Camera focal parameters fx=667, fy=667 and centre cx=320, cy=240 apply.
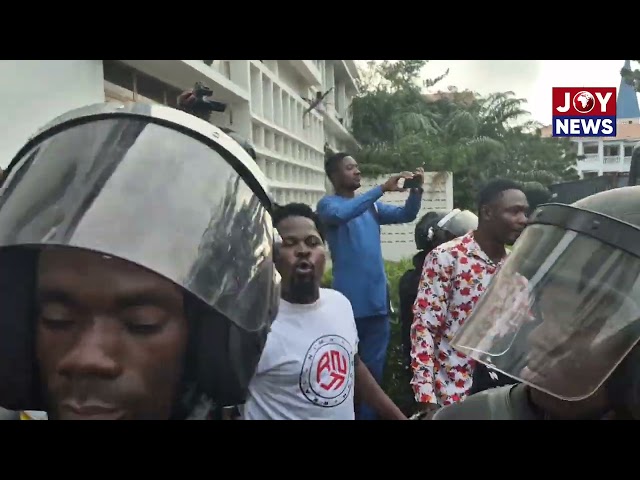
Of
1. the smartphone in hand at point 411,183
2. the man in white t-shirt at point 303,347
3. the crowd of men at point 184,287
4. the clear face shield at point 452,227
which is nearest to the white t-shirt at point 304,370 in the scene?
the man in white t-shirt at point 303,347

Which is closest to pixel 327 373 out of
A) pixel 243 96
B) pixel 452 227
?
pixel 243 96

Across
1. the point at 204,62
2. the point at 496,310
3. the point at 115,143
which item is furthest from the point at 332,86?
the point at 115,143

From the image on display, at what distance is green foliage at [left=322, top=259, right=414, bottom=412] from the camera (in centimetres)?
243

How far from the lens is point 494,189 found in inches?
91.7

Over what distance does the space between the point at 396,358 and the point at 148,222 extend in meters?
2.15

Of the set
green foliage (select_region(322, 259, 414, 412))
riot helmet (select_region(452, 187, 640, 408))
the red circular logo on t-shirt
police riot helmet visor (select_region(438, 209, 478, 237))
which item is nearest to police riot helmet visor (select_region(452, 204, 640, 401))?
riot helmet (select_region(452, 187, 640, 408))

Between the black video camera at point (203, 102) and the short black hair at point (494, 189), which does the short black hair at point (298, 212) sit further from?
the short black hair at point (494, 189)

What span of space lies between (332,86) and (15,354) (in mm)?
1534

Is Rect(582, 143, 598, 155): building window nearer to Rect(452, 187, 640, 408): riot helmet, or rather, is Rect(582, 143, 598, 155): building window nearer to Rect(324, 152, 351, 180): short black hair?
Rect(452, 187, 640, 408): riot helmet

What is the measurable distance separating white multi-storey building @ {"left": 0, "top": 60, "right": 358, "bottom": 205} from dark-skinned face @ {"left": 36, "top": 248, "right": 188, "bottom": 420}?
56 centimetres

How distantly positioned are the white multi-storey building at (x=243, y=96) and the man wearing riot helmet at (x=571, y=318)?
0.78 meters

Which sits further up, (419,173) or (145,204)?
(419,173)

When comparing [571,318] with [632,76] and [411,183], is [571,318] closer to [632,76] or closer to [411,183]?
[632,76]

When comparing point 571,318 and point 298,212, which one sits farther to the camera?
point 298,212
